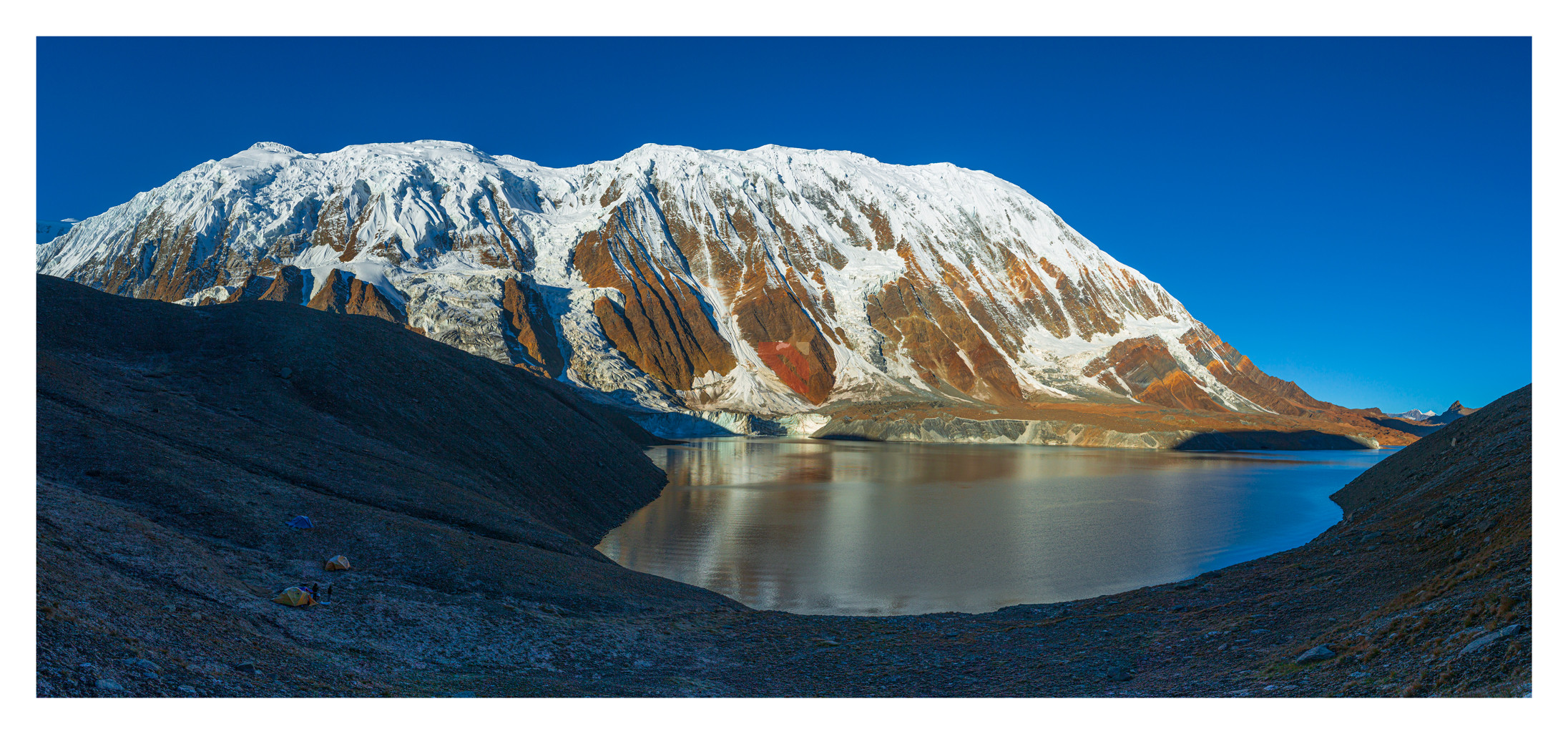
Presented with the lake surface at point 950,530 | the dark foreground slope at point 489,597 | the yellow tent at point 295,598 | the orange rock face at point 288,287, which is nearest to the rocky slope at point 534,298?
the orange rock face at point 288,287

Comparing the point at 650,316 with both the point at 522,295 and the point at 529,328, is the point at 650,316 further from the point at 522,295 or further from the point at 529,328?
the point at 529,328

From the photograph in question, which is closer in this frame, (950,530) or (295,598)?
(295,598)

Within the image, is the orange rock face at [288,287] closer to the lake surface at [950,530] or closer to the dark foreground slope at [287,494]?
the lake surface at [950,530]

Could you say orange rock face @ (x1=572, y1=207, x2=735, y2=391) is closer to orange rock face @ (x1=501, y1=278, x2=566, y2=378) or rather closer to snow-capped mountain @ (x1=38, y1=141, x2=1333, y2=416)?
snow-capped mountain @ (x1=38, y1=141, x2=1333, y2=416)

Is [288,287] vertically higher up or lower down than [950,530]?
higher up

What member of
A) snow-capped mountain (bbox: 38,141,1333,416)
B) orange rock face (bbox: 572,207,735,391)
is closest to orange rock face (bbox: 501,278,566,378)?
snow-capped mountain (bbox: 38,141,1333,416)

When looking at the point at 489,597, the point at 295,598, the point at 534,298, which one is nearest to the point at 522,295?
the point at 534,298
